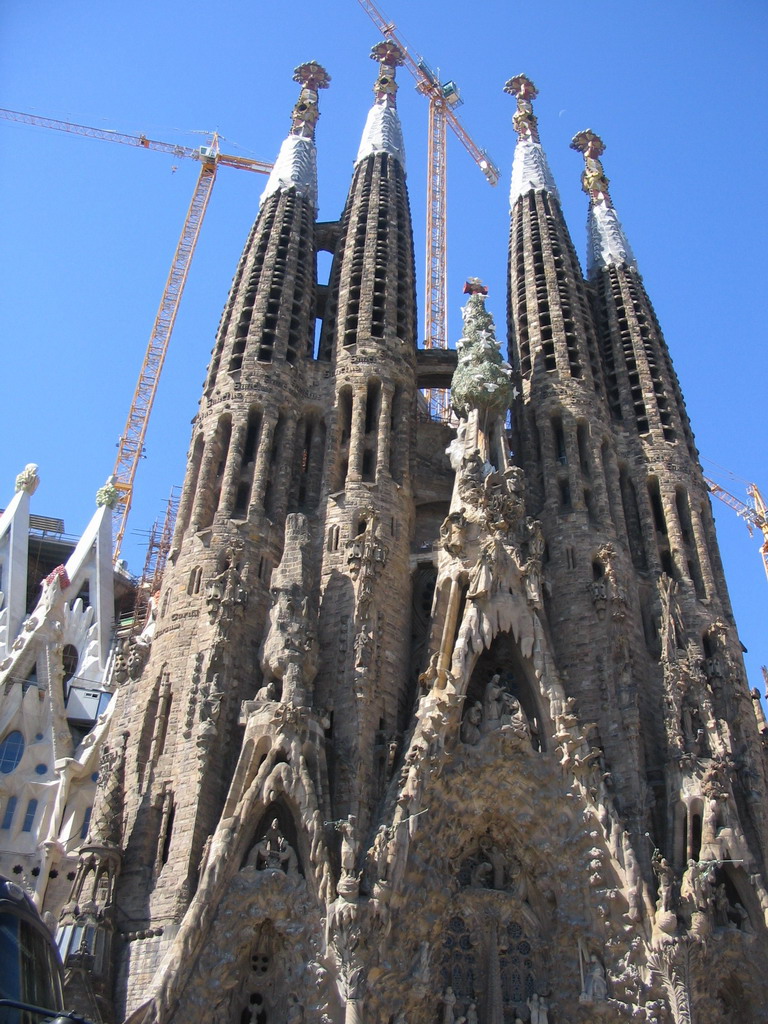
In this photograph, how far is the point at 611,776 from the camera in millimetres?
22812

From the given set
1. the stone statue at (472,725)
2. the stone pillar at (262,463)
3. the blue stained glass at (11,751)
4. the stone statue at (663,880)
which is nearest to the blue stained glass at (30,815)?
the blue stained glass at (11,751)

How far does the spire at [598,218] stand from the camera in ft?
123

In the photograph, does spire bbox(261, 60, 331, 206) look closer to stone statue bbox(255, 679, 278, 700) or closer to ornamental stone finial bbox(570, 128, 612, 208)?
ornamental stone finial bbox(570, 128, 612, 208)

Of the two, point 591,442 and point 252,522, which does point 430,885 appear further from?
A: point 591,442

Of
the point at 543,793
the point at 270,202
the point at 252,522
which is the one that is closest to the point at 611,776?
the point at 543,793

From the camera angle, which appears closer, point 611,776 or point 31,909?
point 31,909

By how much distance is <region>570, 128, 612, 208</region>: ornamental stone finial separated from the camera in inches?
1596

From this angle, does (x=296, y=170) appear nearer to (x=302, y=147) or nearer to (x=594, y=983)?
(x=302, y=147)

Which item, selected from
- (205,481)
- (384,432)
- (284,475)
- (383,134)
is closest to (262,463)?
(284,475)

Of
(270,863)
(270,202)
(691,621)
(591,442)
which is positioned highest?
(270,202)

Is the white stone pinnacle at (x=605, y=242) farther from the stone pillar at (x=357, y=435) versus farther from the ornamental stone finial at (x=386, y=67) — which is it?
the stone pillar at (x=357, y=435)

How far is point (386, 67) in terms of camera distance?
42281 mm

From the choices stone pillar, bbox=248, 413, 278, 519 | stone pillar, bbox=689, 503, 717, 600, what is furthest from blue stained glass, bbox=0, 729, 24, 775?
stone pillar, bbox=689, 503, 717, 600

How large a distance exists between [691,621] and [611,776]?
607 cm
